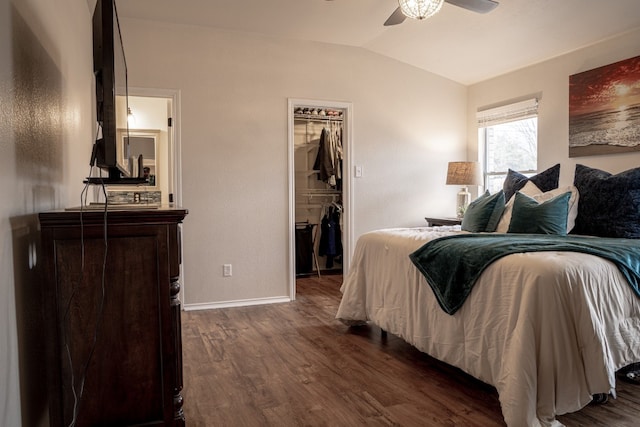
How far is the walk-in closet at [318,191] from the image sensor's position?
5.89m

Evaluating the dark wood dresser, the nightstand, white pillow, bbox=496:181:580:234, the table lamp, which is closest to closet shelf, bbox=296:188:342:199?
the nightstand

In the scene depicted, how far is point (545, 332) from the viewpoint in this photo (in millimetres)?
1877

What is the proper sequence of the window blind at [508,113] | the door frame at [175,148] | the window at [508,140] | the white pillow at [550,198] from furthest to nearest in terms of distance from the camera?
1. the window at [508,140]
2. the window blind at [508,113]
3. the door frame at [175,148]
4. the white pillow at [550,198]

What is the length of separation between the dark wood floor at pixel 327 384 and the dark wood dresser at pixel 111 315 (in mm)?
482

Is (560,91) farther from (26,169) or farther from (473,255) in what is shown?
(26,169)

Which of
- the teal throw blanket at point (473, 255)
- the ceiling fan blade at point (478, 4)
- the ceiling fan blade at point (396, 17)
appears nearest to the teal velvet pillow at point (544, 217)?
the teal throw blanket at point (473, 255)

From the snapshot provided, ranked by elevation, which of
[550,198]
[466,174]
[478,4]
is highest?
[478,4]

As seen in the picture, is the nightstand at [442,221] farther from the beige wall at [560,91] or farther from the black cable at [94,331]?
the black cable at [94,331]

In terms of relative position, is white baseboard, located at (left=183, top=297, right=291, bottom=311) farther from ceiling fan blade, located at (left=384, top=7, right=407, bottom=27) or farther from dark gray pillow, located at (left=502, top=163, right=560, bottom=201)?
ceiling fan blade, located at (left=384, top=7, right=407, bottom=27)

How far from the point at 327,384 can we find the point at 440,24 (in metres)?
3.20

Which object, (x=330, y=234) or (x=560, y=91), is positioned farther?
(x=330, y=234)

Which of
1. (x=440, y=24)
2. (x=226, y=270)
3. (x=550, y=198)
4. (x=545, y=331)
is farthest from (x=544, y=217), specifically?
(x=226, y=270)

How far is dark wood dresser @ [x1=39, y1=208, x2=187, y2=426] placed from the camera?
1548mm

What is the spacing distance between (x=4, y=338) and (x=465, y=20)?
12.8ft
